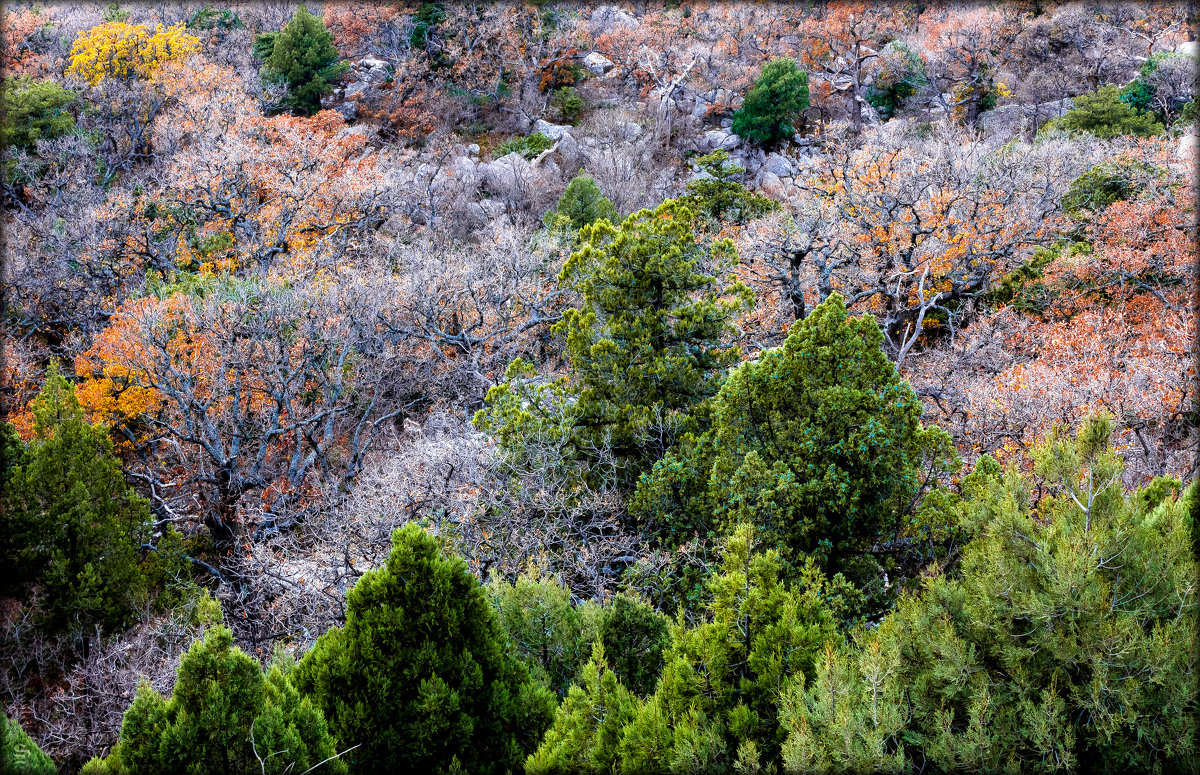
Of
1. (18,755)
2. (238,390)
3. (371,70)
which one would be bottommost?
(238,390)

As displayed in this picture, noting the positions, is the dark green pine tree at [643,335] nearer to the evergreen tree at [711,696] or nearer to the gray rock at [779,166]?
the evergreen tree at [711,696]

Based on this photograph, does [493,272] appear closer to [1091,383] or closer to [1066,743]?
[1091,383]

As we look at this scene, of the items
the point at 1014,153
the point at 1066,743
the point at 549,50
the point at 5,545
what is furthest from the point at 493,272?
the point at 549,50

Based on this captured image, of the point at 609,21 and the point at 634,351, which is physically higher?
the point at 609,21

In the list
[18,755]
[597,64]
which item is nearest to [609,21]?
[597,64]

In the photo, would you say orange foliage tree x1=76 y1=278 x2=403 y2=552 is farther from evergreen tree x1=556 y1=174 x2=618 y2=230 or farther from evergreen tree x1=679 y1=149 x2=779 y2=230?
evergreen tree x1=679 y1=149 x2=779 y2=230

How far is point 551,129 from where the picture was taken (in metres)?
38.4

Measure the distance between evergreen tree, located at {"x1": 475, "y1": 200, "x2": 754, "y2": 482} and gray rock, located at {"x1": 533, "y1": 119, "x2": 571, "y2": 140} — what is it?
88.3ft

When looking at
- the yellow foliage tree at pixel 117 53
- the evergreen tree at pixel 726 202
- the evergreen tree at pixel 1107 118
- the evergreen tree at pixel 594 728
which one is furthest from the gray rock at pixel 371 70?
the evergreen tree at pixel 594 728

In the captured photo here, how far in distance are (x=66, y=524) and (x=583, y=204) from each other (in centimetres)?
2021

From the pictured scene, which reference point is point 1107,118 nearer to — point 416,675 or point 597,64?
point 597,64

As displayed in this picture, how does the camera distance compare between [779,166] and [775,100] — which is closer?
[779,166]

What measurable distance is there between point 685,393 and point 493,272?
12866mm

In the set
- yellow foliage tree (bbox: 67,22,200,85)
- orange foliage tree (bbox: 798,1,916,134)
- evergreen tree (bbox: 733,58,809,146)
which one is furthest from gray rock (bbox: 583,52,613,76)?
yellow foliage tree (bbox: 67,22,200,85)
